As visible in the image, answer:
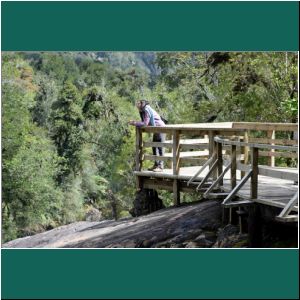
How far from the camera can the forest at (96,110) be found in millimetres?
18203

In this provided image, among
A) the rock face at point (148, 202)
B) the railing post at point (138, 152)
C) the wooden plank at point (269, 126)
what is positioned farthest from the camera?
the rock face at point (148, 202)

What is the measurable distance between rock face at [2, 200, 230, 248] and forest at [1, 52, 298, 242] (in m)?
5.12

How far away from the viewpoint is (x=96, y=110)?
90.6 feet

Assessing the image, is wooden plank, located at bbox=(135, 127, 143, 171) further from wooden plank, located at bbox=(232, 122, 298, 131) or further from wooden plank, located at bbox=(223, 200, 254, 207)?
wooden plank, located at bbox=(223, 200, 254, 207)

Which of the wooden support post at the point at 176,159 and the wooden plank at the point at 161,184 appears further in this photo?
the wooden plank at the point at 161,184

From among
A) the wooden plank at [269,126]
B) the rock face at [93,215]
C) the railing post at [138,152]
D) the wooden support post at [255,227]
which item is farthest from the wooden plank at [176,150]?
the rock face at [93,215]

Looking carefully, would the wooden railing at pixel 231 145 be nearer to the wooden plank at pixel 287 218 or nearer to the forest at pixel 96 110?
the wooden plank at pixel 287 218

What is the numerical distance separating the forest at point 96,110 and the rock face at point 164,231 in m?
5.12

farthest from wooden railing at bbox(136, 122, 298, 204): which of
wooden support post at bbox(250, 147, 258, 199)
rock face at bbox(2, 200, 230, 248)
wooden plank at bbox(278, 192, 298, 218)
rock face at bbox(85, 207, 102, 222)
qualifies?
rock face at bbox(85, 207, 102, 222)

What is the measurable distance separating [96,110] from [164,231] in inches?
676

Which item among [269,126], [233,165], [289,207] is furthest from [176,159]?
[289,207]

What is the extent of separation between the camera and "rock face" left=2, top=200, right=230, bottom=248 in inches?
405

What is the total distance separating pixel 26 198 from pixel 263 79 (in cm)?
725
